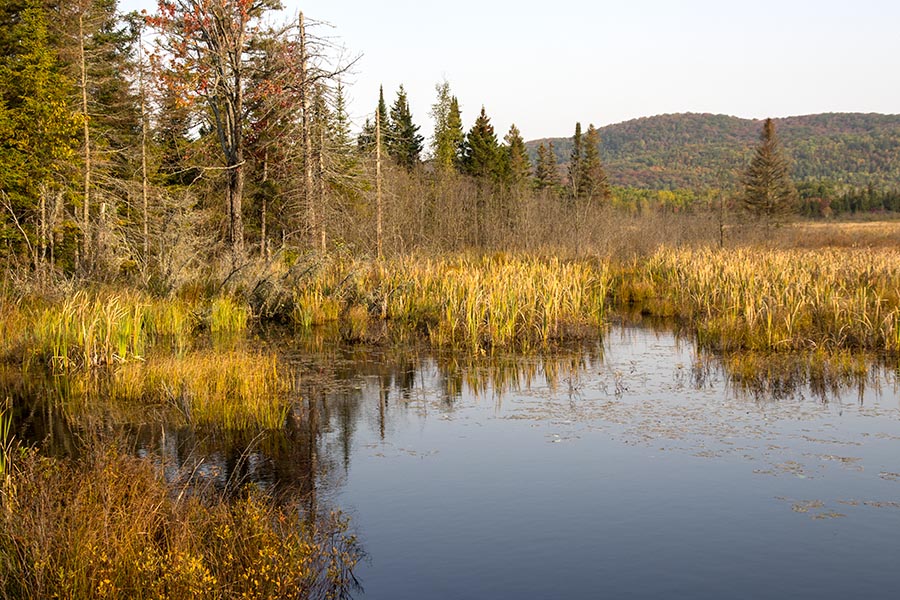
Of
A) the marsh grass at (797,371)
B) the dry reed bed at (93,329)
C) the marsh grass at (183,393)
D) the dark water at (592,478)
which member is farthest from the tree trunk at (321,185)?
the marsh grass at (797,371)

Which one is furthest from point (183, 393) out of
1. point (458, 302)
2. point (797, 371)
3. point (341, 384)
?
point (797, 371)

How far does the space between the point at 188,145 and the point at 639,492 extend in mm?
28875

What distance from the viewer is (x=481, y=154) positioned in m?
54.6

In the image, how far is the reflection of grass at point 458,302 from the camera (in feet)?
45.4

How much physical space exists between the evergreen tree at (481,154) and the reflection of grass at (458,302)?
116ft

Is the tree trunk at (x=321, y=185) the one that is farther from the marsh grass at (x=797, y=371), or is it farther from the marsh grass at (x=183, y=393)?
the marsh grass at (x=797, y=371)

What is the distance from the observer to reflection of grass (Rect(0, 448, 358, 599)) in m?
4.31

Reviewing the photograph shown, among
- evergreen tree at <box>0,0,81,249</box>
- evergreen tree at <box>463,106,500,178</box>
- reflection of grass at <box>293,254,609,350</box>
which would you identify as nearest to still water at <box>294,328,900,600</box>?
reflection of grass at <box>293,254,609,350</box>

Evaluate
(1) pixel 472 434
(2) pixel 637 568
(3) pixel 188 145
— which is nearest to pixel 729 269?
(1) pixel 472 434

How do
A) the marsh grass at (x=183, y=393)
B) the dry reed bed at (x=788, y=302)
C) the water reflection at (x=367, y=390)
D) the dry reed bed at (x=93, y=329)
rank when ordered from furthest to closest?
the dry reed bed at (x=788, y=302) → the dry reed bed at (x=93, y=329) → the marsh grass at (x=183, y=393) → the water reflection at (x=367, y=390)

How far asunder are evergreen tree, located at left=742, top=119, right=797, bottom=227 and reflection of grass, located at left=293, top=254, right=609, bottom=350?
39.7 meters

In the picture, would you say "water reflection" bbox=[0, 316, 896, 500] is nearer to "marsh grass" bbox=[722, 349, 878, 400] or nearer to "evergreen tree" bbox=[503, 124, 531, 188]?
"marsh grass" bbox=[722, 349, 878, 400]

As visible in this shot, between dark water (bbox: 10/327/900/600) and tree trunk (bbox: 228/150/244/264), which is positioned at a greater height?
tree trunk (bbox: 228/150/244/264)

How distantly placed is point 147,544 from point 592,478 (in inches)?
146
